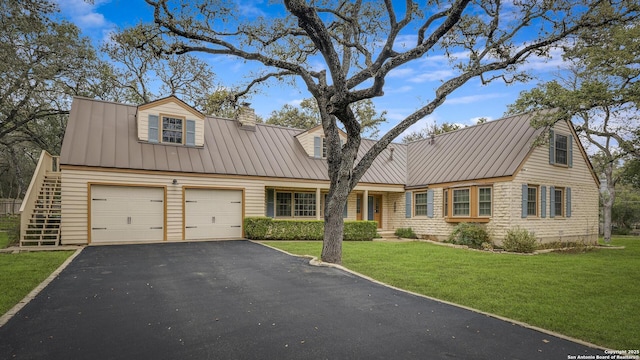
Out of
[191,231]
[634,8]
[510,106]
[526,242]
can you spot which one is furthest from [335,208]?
[510,106]

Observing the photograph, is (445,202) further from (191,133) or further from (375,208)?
(191,133)

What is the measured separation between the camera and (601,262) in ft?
36.9

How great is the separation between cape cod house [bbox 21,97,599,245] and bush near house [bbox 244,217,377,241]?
0.79 m

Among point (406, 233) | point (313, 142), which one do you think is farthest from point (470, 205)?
point (313, 142)

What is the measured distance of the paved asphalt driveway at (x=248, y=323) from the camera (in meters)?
4.04

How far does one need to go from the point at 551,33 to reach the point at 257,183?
11.8m

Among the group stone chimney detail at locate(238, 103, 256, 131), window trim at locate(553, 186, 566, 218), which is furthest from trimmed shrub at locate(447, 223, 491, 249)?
stone chimney detail at locate(238, 103, 256, 131)

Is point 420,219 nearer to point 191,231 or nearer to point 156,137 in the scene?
point 191,231

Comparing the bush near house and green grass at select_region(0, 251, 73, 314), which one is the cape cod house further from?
green grass at select_region(0, 251, 73, 314)

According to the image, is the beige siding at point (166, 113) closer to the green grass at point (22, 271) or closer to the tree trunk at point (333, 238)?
the green grass at point (22, 271)

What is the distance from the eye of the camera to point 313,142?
1927 centimetres

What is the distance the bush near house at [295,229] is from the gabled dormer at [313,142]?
13.8ft

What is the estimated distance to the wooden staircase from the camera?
Result: 1189cm

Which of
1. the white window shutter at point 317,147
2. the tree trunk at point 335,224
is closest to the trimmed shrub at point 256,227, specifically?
the white window shutter at point 317,147
